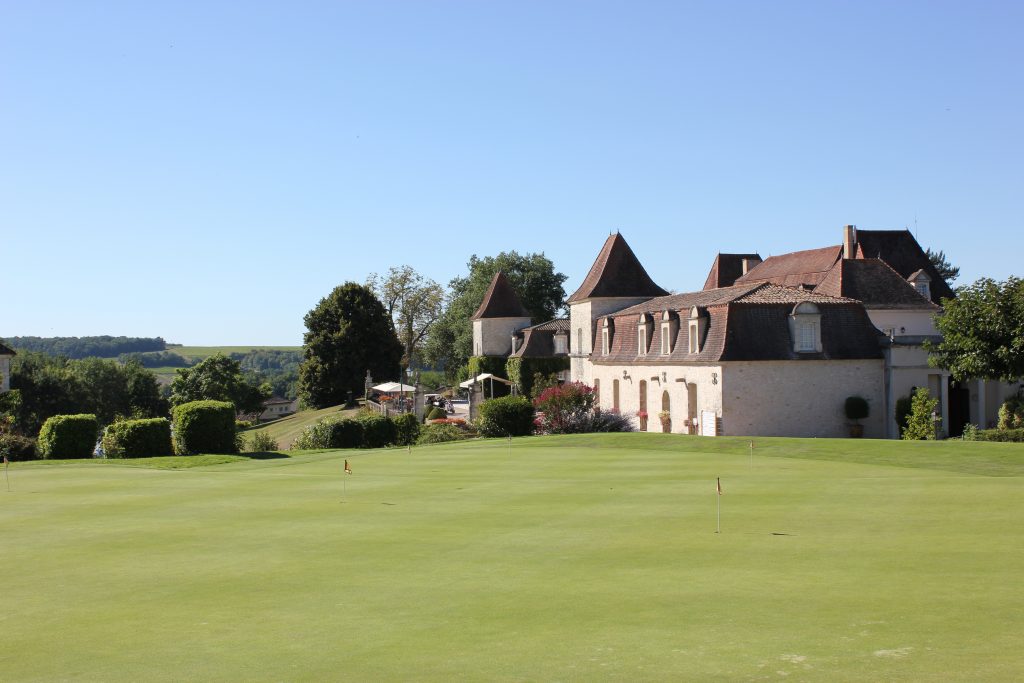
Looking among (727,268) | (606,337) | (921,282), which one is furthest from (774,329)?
(727,268)

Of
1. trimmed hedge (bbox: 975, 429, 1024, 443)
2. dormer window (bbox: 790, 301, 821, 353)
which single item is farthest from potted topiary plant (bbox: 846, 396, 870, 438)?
trimmed hedge (bbox: 975, 429, 1024, 443)

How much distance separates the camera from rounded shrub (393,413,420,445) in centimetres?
3838

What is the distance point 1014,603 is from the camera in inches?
352

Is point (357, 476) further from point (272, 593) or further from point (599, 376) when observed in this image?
point (599, 376)

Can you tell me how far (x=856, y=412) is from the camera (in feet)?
117

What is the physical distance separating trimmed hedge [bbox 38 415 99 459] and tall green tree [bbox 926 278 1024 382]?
28596mm

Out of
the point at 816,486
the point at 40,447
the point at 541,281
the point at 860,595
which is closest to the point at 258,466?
the point at 40,447

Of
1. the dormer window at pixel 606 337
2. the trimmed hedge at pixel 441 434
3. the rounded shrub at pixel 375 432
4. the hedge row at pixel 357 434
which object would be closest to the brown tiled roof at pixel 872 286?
the dormer window at pixel 606 337

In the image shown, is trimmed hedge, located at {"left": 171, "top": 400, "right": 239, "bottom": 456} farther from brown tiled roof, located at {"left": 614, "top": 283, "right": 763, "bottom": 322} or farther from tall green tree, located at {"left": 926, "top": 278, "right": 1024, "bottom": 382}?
tall green tree, located at {"left": 926, "top": 278, "right": 1024, "bottom": 382}

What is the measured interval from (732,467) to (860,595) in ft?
38.4

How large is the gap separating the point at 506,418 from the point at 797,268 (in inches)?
933

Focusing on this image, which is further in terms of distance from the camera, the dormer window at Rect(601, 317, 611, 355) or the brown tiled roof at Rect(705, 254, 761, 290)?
the brown tiled roof at Rect(705, 254, 761, 290)

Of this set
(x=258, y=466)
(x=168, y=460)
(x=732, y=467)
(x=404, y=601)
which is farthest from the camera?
(x=168, y=460)

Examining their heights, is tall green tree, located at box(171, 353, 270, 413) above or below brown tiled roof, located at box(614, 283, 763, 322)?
below
